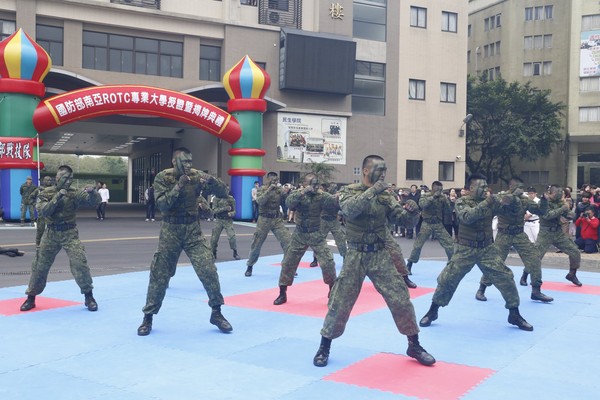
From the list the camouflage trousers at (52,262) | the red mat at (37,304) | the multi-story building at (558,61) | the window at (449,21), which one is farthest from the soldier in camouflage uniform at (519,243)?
the multi-story building at (558,61)

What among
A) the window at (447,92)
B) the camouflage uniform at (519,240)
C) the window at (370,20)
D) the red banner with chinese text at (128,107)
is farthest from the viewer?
the window at (447,92)

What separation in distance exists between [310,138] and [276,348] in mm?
25130

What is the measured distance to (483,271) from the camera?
25.2 ft

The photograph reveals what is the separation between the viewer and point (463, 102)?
35375 millimetres

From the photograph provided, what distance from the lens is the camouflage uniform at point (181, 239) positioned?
7.11m

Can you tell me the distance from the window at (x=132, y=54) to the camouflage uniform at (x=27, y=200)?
800 centimetres

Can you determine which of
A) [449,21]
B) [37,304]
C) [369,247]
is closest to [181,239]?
[369,247]

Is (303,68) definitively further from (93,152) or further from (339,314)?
(93,152)

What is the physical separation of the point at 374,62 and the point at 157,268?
27873mm

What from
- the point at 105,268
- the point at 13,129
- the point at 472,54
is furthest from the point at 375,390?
the point at 472,54

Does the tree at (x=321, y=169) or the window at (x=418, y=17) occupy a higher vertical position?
the window at (x=418, y=17)

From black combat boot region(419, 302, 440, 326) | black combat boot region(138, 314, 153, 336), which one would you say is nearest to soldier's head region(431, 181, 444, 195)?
black combat boot region(419, 302, 440, 326)

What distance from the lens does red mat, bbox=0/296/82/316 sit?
835 centimetres

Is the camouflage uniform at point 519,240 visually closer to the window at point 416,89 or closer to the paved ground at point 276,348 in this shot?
the paved ground at point 276,348
